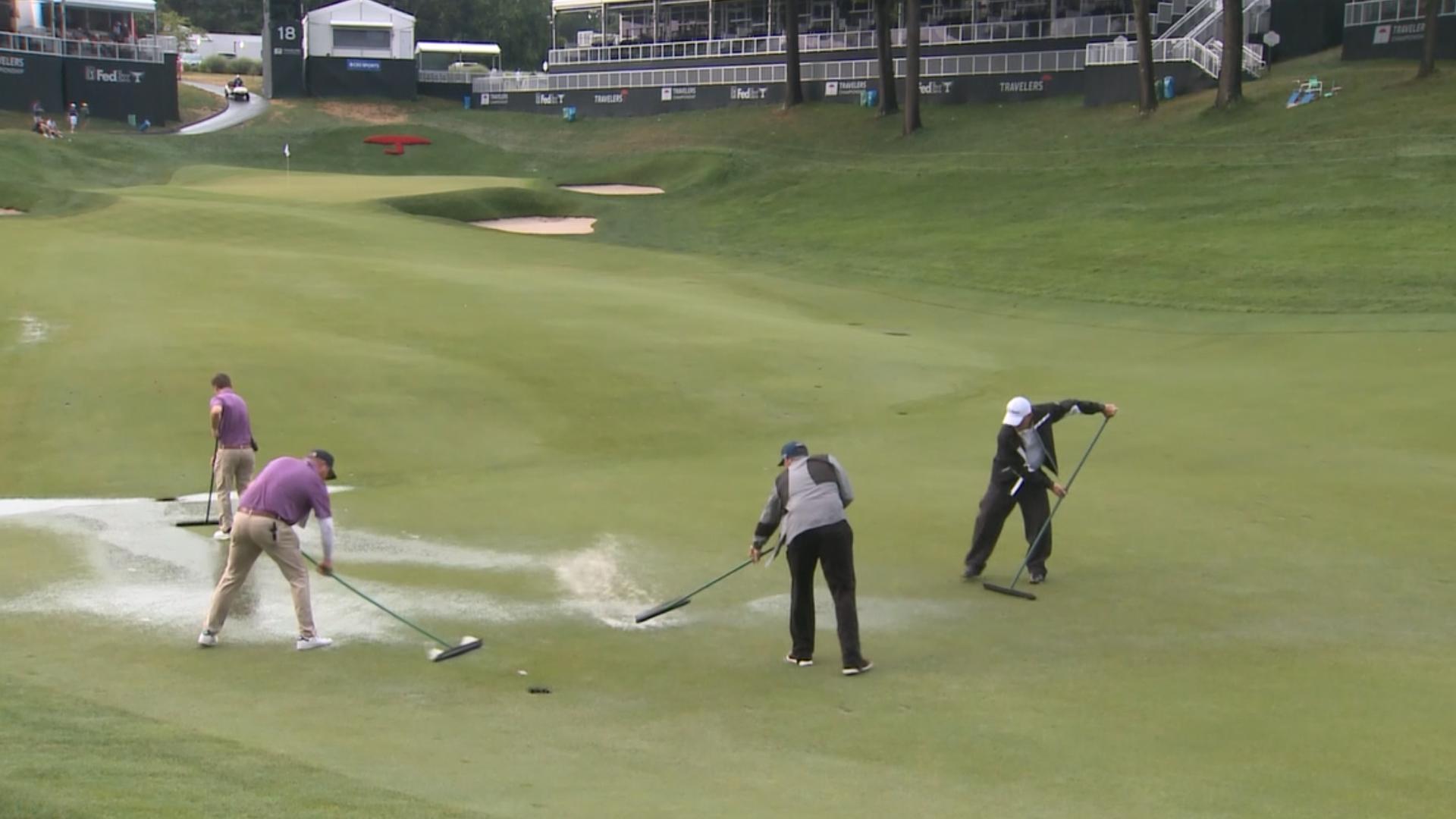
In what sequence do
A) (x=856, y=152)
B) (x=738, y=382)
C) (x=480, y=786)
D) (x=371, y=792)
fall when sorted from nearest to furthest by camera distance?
(x=371, y=792) → (x=480, y=786) → (x=738, y=382) → (x=856, y=152)

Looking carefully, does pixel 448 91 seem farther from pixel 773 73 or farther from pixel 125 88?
pixel 773 73

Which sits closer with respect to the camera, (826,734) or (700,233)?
(826,734)

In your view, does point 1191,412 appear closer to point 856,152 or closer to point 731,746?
point 731,746

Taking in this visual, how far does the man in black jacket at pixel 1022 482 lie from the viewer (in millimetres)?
14281

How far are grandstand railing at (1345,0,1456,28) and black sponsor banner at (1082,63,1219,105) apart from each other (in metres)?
6.68

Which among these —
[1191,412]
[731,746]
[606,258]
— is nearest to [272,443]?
[731,746]

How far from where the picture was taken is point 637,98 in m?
80.9

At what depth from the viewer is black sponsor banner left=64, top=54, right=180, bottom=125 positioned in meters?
73.3

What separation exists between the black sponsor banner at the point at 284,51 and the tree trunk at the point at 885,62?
3872 cm

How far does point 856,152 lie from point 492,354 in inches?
1482

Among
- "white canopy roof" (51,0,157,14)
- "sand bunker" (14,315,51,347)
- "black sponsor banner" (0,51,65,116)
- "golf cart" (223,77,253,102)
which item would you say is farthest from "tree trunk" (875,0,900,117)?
"white canopy roof" (51,0,157,14)

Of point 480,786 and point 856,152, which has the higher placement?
point 856,152

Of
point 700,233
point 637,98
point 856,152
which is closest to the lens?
point 700,233

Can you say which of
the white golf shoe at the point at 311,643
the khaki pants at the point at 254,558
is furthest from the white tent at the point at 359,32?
the white golf shoe at the point at 311,643
